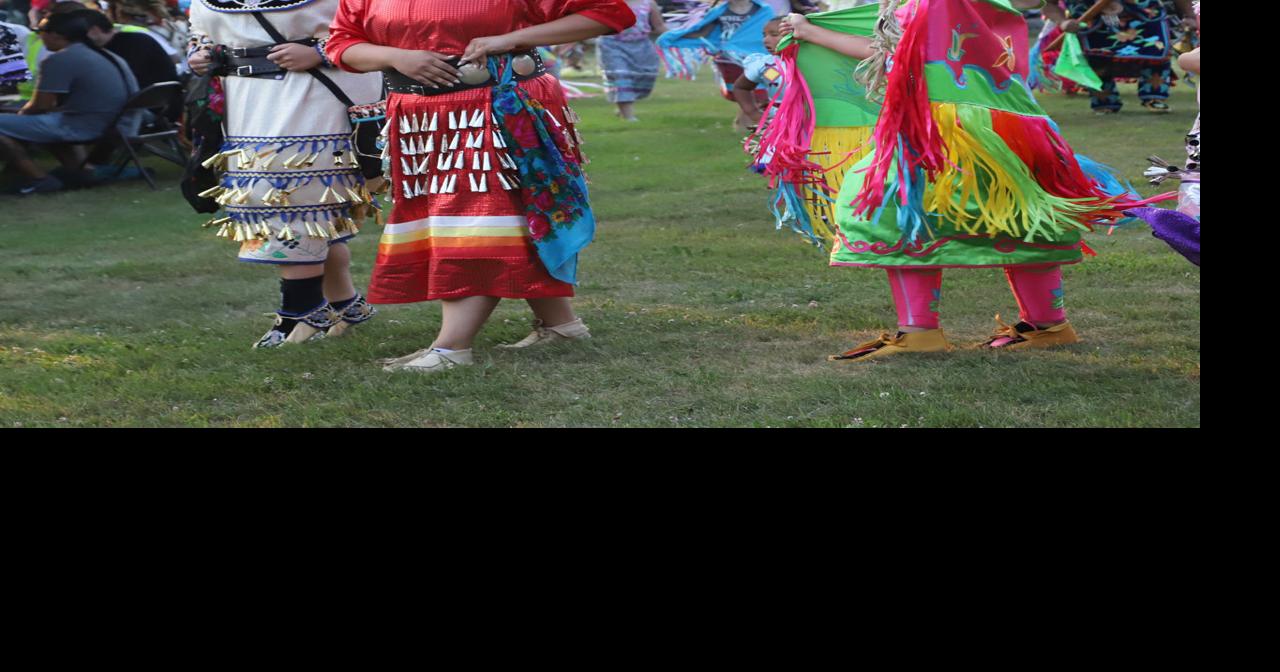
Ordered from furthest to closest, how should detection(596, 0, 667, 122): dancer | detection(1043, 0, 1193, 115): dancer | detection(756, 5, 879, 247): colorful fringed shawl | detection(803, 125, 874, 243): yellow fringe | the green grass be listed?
detection(596, 0, 667, 122): dancer, detection(1043, 0, 1193, 115): dancer, detection(803, 125, 874, 243): yellow fringe, detection(756, 5, 879, 247): colorful fringed shawl, the green grass

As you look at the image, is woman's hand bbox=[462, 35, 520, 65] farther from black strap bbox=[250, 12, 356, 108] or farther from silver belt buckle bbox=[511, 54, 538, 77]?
black strap bbox=[250, 12, 356, 108]

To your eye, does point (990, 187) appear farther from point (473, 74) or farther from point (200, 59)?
point (200, 59)

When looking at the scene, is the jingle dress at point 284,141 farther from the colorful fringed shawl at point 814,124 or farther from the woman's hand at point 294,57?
the colorful fringed shawl at point 814,124

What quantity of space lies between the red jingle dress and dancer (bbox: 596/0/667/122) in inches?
369

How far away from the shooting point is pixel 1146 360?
13.5 feet

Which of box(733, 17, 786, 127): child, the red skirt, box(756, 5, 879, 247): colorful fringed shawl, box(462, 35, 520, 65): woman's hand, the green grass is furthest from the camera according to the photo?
box(733, 17, 786, 127): child

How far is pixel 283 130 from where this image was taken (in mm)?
4586

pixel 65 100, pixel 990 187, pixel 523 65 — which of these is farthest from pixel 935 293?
pixel 65 100

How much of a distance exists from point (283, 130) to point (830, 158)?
5.86 ft

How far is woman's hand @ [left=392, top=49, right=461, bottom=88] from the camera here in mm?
4172

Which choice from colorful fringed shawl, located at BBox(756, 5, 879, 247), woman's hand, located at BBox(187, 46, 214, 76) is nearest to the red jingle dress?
woman's hand, located at BBox(187, 46, 214, 76)
